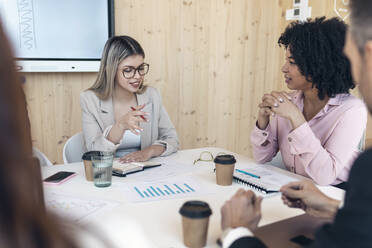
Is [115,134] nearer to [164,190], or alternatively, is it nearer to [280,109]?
[164,190]

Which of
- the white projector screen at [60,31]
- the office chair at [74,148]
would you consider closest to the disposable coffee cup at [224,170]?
the office chair at [74,148]

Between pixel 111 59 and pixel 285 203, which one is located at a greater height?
pixel 111 59

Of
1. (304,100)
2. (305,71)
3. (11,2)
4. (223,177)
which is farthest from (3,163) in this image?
(11,2)

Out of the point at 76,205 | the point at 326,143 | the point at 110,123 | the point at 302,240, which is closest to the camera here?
the point at 302,240

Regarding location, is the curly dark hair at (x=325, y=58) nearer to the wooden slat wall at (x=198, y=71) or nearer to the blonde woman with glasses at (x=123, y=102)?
the blonde woman with glasses at (x=123, y=102)

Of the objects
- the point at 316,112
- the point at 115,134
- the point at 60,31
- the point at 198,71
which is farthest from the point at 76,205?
the point at 198,71

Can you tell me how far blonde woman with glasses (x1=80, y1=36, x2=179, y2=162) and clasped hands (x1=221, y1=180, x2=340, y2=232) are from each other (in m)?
0.85

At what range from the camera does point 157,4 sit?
9.77 feet

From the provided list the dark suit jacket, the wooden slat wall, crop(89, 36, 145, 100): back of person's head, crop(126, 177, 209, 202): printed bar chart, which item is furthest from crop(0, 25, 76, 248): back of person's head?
the wooden slat wall

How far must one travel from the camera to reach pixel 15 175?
1.22 ft

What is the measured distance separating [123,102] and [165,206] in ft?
3.55

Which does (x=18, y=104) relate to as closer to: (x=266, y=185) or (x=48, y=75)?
(x=266, y=185)

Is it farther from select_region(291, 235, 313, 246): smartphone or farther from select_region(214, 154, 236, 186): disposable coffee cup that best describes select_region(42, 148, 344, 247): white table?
select_region(291, 235, 313, 246): smartphone

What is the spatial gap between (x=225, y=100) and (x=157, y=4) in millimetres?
1107
